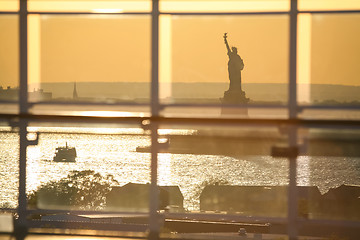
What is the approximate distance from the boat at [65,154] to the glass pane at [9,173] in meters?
0.16

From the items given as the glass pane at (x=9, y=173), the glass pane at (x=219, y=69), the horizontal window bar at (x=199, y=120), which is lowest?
the glass pane at (x=9, y=173)

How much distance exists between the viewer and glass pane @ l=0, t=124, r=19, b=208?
1913mm

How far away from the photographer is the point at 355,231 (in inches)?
76.0

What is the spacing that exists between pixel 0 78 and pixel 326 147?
1.67 metres

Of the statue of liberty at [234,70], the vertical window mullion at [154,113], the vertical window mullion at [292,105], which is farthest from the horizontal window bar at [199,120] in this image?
the statue of liberty at [234,70]

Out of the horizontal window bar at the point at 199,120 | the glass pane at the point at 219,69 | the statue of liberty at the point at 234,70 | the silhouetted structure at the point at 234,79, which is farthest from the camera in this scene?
the statue of liberty at the point at 234,70

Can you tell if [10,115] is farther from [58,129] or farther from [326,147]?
[326,147]

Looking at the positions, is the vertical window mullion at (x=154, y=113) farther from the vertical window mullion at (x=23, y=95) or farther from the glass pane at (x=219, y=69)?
the vertical window mullion at (x=23, y=95)

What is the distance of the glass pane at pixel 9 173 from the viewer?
6.28ft

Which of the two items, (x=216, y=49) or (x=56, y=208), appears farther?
(x=216, y=49)

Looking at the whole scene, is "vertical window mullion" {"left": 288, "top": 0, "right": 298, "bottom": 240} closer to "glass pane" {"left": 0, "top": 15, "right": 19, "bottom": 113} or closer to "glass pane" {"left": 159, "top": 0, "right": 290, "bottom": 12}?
"glass pane" {"left": 0, "top": 15, "right": 19, "bottom": 113}

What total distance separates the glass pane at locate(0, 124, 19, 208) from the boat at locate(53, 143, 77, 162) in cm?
16

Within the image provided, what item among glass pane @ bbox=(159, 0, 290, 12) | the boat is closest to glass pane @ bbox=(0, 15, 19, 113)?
the boat

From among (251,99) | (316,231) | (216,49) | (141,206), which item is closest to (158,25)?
(141,206)
